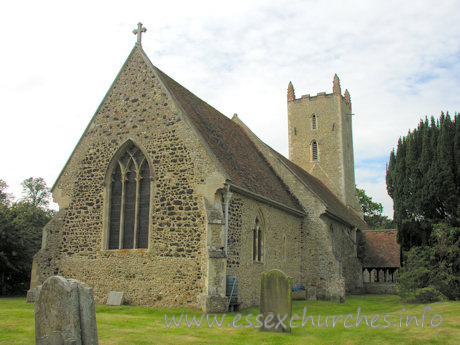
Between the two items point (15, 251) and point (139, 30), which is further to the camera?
point (15, 251)

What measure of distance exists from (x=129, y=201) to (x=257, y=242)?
17.4 feet

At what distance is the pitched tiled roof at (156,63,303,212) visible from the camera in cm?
1747

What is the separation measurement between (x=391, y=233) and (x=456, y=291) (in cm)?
1236

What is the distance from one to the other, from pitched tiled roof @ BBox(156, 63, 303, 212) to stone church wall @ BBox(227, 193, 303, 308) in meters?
0.71

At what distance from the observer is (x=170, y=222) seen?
610 inches

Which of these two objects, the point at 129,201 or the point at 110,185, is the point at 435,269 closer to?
the point at 129,201

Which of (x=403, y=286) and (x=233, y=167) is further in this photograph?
(x=403, y=286)

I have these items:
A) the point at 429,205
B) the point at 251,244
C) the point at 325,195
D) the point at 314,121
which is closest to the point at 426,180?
the point at 429,205

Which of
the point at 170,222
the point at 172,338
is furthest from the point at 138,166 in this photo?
the point at 172,338

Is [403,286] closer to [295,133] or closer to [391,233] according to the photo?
[391,233]

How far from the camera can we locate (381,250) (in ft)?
101

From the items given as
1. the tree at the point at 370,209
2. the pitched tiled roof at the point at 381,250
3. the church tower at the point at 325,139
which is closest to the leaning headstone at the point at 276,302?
the pitched tiled roof at the point at 381,250

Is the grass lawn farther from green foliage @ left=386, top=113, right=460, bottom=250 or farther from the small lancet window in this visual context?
the small lancet window

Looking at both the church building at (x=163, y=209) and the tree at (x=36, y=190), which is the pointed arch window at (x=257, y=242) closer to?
the church building at (x=163, y=209)
